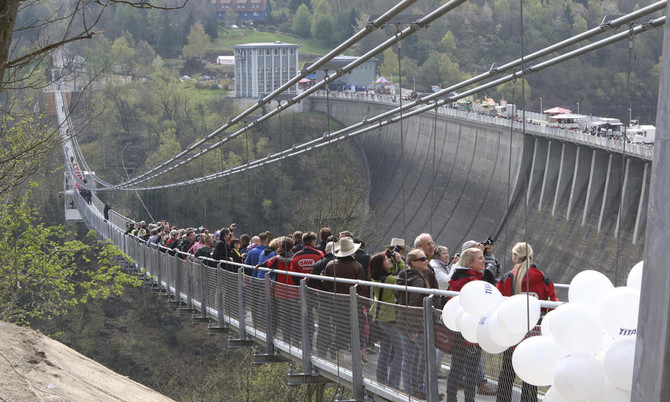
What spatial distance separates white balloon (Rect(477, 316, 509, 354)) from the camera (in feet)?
14.6

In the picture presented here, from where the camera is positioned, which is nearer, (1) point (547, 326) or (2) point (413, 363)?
(1) point (547, 326)

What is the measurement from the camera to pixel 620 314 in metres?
3.81

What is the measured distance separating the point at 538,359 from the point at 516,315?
1.22 feet

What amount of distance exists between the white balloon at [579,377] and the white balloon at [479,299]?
2.71 feet

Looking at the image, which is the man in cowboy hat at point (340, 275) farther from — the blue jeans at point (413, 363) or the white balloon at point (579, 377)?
the white balloon at point (579, 377)

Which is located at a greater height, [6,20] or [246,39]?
[246,39]

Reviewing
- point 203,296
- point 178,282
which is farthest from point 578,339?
point 178,282

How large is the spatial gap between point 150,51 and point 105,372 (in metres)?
97.5

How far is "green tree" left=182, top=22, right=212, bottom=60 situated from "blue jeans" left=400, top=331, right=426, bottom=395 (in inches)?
4074

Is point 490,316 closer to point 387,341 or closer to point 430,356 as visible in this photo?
point 430,356

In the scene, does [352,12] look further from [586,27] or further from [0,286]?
[0,286]

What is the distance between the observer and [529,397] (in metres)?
4.50

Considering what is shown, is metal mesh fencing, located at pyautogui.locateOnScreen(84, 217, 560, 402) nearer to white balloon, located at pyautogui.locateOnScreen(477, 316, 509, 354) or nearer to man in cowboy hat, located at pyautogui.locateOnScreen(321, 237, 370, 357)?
man in cowboy hat, located at pyautogui.locateOnScreen(321, 237, 370, 357)

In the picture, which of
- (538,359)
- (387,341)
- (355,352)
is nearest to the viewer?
(538,359)
